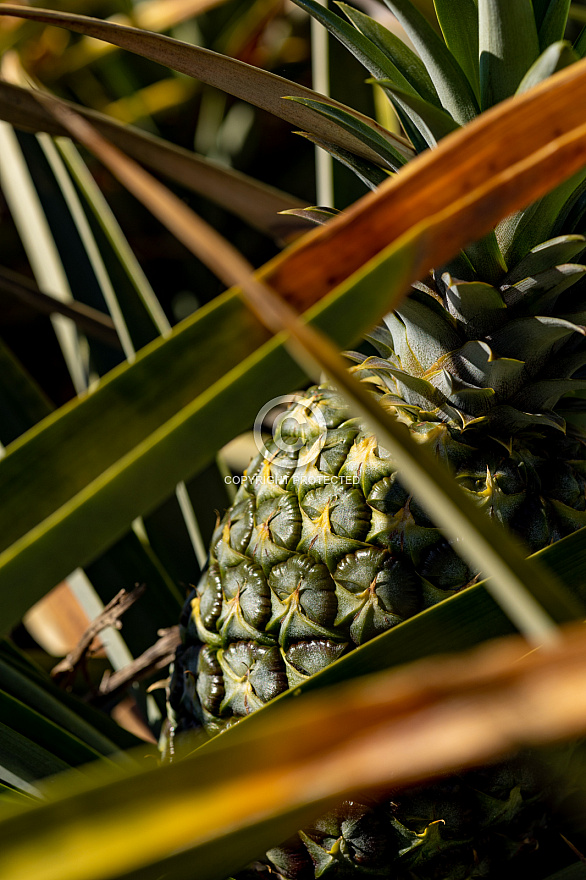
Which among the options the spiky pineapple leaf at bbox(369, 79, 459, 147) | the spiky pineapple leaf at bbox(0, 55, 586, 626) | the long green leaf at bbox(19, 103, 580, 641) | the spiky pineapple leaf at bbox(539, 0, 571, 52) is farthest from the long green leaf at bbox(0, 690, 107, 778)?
the spiky pineapple leaf at bbox(539, 0, 571, 52)

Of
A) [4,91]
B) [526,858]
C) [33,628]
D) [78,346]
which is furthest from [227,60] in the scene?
[33,628]

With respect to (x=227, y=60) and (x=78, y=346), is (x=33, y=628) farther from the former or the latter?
(x=227, y=60)

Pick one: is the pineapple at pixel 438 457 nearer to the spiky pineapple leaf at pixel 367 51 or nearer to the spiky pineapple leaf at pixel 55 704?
the spiky pineapple leaf at pixel 367 51

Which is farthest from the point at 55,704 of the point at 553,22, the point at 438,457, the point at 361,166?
the point at 553,22

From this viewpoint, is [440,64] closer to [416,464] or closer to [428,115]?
[428,115]

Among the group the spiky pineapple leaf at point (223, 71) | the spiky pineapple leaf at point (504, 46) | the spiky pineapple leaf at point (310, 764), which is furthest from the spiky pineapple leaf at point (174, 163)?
the spiky pineapple leaf at point (310, 764)
